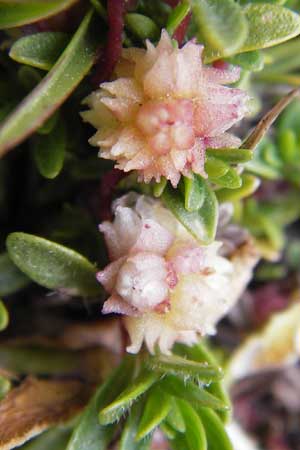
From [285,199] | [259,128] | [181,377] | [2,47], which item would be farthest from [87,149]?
[285,199]

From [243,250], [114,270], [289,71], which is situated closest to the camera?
[114,270]

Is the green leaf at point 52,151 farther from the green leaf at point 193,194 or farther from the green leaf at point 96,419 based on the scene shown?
the green leaf at point 96,419

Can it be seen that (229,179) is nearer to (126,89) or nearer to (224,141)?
(224,141)

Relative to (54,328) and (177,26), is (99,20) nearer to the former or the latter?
(177,26)

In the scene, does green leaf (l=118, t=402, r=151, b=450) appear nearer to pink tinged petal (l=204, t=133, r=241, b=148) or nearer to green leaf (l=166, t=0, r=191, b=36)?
pink tinged petal (l=204, t=133, r=241, b=148)

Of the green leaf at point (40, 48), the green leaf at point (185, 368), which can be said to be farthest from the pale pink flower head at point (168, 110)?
the green leaf at point (185, 368)
